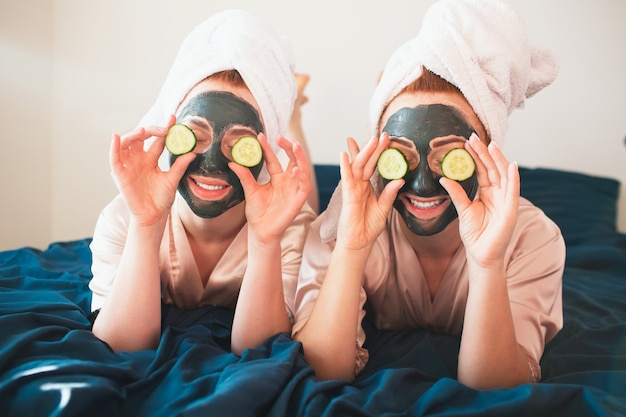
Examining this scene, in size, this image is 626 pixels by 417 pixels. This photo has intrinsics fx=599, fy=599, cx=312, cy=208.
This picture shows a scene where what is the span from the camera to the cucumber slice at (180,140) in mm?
1361

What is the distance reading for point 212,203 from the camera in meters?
1.42

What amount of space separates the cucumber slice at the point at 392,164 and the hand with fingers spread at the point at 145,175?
0.43 meters

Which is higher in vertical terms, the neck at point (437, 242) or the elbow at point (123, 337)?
the neck at point (437, 242)

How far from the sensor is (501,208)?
1.25m

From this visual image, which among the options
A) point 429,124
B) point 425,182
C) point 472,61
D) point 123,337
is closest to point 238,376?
point 123,337

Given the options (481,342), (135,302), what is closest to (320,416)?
(481,342)

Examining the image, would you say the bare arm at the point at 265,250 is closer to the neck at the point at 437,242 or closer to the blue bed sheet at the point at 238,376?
the blue bed sheet at the point at 238,376

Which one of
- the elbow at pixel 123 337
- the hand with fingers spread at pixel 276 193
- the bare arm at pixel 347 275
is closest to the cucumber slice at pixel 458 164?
the bare arm at pixel 347 275

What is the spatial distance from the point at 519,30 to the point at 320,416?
1016 millimetres

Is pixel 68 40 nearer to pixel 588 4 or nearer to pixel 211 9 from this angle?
pixel 211 9

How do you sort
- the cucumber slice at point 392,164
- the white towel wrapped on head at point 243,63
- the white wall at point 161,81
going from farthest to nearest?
the white wall at point 161,81 < the white towel wrapped on head at point 243,63 < the cucumber slice at point 392,164

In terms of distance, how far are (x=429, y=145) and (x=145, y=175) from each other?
2.13 ft

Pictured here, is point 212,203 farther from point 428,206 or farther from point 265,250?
point 428,206

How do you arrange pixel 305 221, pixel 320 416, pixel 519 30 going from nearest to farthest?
pixel 320 416, pixel 519 30, pixel 305 221
